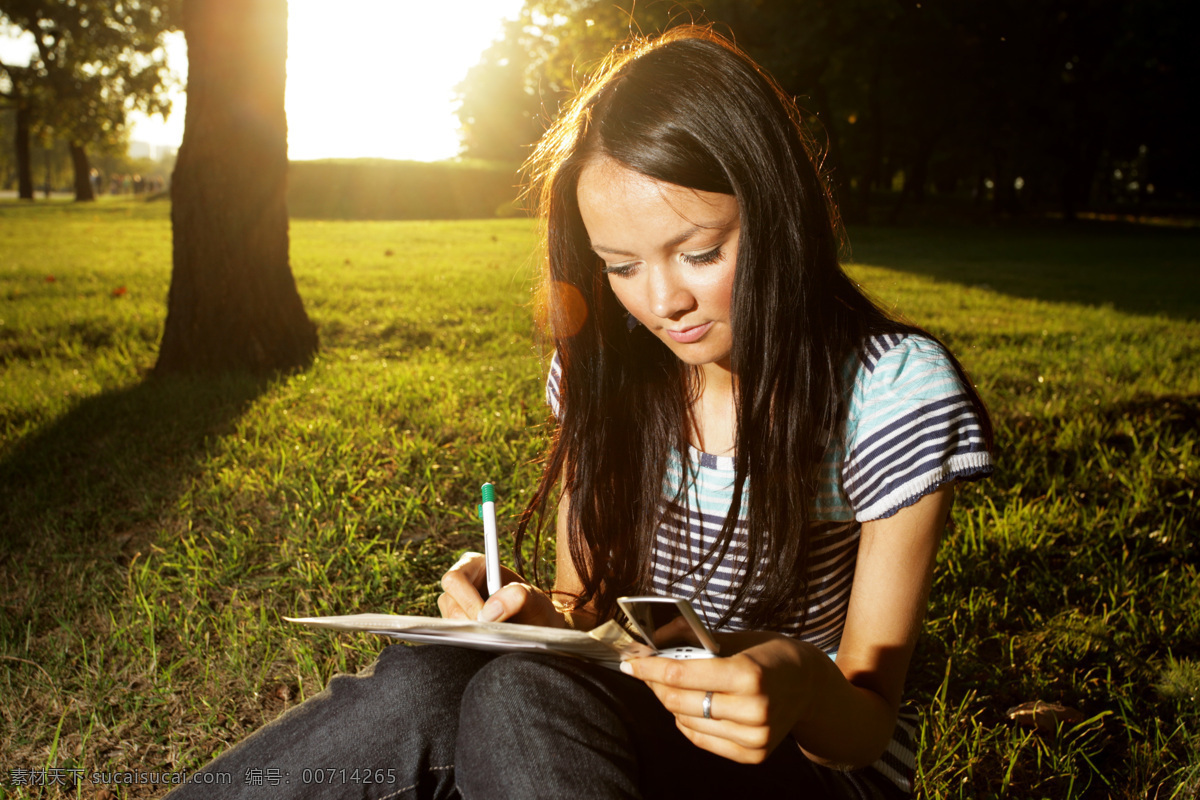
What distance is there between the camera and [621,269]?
1663 mm

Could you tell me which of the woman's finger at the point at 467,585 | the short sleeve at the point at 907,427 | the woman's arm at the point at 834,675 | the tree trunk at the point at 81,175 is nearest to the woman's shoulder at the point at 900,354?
the short sleeve at the point at 907,427

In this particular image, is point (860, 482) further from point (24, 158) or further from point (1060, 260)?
point (24, 158)

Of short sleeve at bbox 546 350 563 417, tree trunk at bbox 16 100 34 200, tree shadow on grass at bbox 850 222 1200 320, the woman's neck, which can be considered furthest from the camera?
tree trunk at bbox 16 100 34 200

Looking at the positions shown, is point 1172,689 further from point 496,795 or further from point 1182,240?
point 1182,240

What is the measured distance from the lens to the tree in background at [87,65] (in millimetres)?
24812

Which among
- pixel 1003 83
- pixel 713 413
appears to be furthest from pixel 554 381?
pixel 1003 83

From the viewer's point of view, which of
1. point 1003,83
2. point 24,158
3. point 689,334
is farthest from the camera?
point 24,158

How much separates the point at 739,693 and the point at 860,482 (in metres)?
0.58

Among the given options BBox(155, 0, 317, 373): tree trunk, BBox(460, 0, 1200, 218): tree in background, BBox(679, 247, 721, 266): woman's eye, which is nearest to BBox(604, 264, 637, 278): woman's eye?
BBox(679, 247, 721, 266): woman's eye

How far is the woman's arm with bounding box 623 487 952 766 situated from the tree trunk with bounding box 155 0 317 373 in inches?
168

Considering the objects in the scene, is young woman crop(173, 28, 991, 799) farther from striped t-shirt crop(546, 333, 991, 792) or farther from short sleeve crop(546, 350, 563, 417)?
short sleeve crop(546, 350, 563, 417)

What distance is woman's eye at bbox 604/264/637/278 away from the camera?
1640mm

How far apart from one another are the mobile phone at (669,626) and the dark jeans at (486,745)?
177 mm

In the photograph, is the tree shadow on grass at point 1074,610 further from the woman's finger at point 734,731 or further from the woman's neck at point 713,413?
the woman's finger at point 734,731
